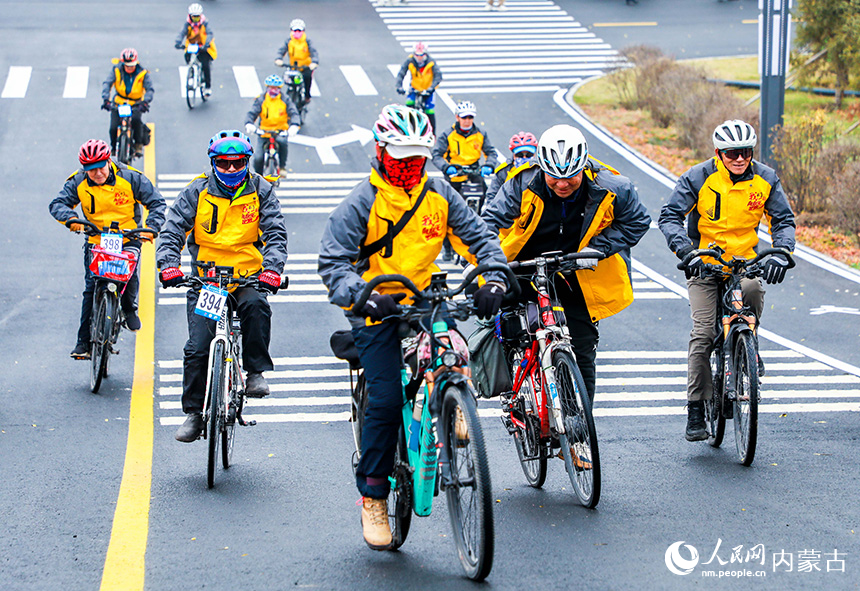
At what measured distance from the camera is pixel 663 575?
18.6 ft

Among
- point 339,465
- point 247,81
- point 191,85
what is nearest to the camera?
point 339,465

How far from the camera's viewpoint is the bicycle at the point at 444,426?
5211 mm

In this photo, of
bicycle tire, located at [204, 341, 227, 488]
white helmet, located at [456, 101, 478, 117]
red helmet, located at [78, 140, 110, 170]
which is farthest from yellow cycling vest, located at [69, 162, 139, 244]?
white helmet, located at [456, 101, 478, 117]

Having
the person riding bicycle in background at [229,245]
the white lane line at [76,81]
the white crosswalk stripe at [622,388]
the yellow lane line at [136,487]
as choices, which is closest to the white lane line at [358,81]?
the white lane line at [76,81]

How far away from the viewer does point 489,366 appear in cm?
704

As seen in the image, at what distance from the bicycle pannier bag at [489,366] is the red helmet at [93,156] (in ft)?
15.9

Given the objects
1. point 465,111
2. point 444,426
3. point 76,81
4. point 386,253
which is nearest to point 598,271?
point 386,253

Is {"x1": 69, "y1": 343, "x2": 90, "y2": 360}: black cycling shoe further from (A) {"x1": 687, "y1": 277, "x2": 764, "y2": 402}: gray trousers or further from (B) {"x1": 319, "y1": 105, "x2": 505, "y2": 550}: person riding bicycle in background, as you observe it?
(A) {"x1": 687, "y1": 277, "x2": 764, "y2": 402}: gray trousers

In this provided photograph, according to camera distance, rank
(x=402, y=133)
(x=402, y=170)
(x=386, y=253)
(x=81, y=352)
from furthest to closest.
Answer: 1. (x=81, y=352)
2. (x=386, y=253)
3. (x=402, y=170)
4. (x=402, y=133)

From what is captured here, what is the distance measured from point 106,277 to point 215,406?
352cm

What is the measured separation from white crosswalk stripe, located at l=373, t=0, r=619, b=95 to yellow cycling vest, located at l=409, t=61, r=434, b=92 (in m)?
4.60

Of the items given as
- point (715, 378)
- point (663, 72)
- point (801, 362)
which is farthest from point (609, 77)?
point (715, 378)

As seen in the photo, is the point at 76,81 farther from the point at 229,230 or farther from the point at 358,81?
the point at 229,230

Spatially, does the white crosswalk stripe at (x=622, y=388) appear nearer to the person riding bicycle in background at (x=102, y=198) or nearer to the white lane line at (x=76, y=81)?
the person riding bicycle in background at (x=102, y=198)
